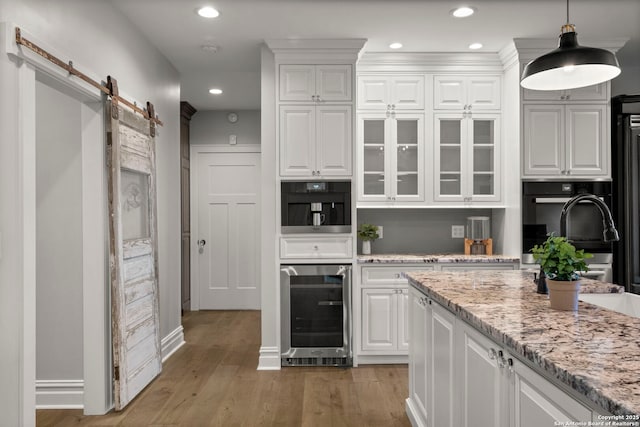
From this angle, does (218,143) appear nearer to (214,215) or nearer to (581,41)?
(214,215)

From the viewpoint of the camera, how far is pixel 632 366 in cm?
109

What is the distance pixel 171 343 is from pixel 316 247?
1690mm

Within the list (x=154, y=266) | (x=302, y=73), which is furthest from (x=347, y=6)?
(x=154, y=266)

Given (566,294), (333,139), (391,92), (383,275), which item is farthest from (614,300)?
(391,92)

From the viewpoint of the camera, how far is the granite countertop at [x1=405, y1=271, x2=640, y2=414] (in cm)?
98

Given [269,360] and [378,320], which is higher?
[378,320]

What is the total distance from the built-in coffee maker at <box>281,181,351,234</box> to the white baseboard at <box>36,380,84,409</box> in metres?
1.86

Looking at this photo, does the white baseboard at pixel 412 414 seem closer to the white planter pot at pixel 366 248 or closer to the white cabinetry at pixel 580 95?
the white planter pot at pixel 366 248

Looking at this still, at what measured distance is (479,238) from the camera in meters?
4.39

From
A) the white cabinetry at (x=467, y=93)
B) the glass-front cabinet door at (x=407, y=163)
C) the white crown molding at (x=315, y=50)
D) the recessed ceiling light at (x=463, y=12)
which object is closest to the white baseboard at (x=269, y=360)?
the glass-front cabinet door at (x=407, y=163)

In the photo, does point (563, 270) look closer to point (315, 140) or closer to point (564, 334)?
point (564, 334)

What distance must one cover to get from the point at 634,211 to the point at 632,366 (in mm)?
3431

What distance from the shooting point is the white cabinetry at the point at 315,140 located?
3959 mm

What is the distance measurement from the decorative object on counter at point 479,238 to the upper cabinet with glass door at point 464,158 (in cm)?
23
